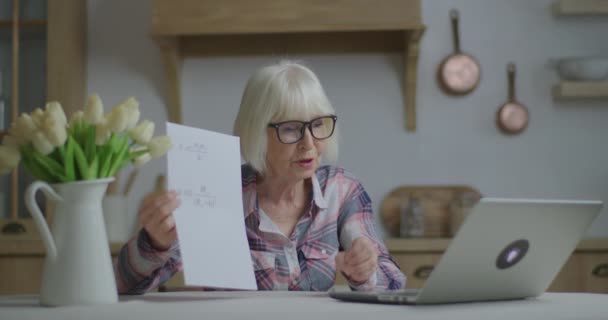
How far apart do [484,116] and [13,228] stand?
1894 mm

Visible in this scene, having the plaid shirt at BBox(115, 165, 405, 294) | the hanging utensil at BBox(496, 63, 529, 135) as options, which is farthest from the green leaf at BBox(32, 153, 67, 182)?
the hanging utensil at BBox(496, 63, 529, 135)

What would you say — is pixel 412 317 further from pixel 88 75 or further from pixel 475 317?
pixel 88 75

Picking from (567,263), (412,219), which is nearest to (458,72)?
(412,219)

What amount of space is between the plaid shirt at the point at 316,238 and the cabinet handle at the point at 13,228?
1.70 metres

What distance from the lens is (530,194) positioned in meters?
3.38

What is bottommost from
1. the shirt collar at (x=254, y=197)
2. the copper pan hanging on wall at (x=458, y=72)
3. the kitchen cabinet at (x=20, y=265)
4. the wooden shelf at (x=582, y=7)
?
the kitchen cabinet at (x=20, y=265)

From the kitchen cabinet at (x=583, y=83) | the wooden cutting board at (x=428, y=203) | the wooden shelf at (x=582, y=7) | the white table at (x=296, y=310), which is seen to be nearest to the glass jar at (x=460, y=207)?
the wooden cutting board at (x=428, y=203)

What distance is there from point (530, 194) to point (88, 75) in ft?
6.10

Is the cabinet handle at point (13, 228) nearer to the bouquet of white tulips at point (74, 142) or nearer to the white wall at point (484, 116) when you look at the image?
the white wall at point (484, 116)

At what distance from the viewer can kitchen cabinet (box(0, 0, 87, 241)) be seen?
3277 mm

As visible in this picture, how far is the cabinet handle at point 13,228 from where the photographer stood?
3234 mm

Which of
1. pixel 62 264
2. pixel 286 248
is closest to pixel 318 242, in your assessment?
pixel 286 248

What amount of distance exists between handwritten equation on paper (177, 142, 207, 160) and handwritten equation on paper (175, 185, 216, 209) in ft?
0.15

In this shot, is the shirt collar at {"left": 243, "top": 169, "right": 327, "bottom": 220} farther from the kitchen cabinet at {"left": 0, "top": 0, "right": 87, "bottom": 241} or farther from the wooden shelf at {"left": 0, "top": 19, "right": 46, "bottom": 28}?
the wooden shelf at {"left": 0, "top": 19, "right": 46, "bottom": 28}
